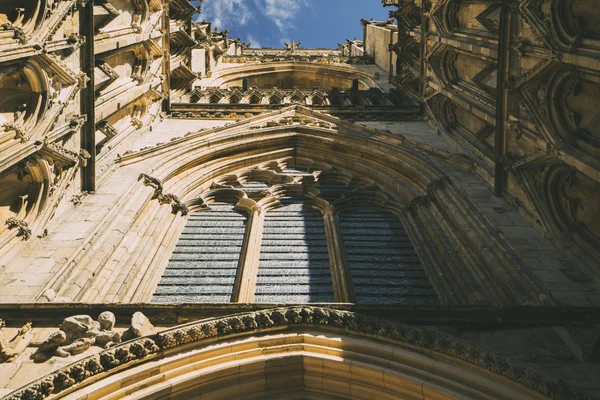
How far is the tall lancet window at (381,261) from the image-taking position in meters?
11.7

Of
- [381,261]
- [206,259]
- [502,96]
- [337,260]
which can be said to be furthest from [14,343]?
[502,96]

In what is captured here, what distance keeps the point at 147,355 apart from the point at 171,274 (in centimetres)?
452

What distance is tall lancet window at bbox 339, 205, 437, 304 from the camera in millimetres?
11727

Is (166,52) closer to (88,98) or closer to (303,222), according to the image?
(88,98)

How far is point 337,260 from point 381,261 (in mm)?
1032

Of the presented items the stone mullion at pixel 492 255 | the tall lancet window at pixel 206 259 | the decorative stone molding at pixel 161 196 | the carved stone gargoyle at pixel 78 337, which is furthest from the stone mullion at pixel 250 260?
the stone mullion at pixel 492 255

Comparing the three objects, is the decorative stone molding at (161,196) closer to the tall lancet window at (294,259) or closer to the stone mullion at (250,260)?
the stone mullion at (250,260)

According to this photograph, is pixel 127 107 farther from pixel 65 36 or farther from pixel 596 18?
pixel 596 18

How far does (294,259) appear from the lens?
42.6 ft

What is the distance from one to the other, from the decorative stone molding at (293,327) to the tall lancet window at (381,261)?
2.81 metres

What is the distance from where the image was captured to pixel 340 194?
16.9 meters

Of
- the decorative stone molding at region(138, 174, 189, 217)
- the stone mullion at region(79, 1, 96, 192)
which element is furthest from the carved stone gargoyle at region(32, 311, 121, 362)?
the decorative stone molding at region(138, 174, 189, 217)

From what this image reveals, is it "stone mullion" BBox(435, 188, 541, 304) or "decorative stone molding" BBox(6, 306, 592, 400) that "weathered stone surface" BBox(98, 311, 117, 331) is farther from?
"stone mullion" BBox(435, 188, 541, 304)

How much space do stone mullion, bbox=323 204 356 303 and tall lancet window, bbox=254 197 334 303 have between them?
0.12 metres
